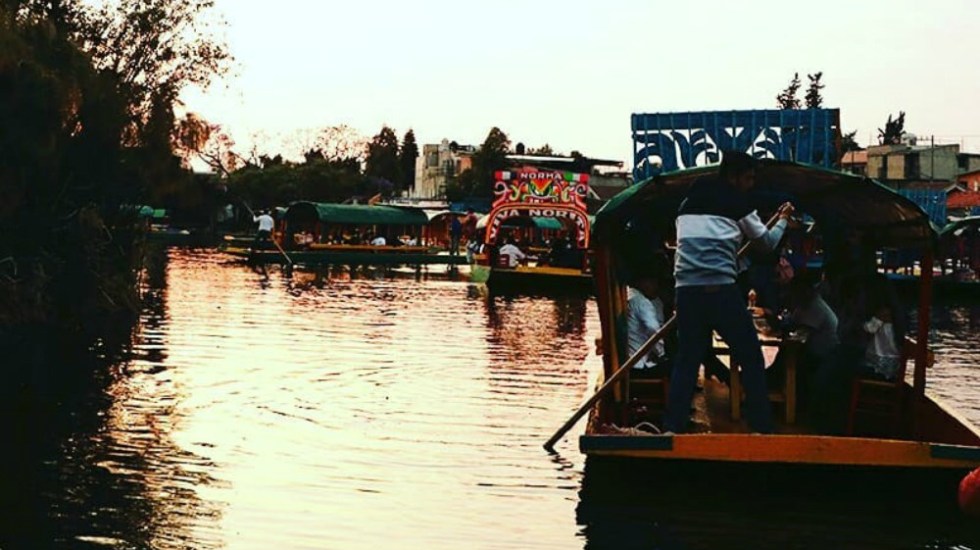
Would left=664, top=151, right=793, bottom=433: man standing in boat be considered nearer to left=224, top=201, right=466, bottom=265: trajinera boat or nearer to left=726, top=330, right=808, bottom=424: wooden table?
left=726, top=330, right=808, bottom=424: wooden table

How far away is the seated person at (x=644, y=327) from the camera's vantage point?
35.5ft

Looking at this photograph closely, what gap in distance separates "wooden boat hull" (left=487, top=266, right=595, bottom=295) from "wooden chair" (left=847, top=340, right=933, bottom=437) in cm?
2620

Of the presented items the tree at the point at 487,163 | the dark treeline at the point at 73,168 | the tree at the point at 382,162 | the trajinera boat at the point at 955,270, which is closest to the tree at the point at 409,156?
the tree at the point at 382,162

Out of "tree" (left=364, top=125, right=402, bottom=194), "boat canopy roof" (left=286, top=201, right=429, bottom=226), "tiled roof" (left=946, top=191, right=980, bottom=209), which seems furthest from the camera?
"tree" (left=364, top=125, right=402, bottom=194)

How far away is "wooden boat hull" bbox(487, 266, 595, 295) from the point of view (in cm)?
3697

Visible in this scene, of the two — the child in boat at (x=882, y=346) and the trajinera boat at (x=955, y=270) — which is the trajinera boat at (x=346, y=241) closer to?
the trajinera boat at (x=955, y=270)

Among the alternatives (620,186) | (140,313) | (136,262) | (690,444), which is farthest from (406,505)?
(620,186)

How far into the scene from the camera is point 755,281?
13.9 meters

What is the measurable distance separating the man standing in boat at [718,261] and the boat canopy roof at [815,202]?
0.51 meters

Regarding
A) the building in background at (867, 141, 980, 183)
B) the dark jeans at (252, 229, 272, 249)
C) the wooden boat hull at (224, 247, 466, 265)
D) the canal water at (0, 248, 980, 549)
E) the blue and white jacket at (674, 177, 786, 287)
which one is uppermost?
the building in background at (867, 141, 980, 183)

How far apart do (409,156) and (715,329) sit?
14040 cm

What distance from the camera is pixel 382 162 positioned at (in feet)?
393

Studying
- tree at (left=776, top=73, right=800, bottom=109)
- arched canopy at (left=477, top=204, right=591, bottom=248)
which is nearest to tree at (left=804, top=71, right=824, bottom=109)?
tree at (left=776, top=73, right=800, bottom=109)

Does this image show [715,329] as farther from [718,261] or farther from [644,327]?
[644,327]
